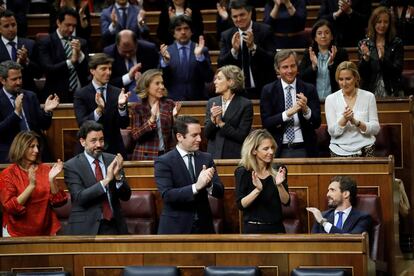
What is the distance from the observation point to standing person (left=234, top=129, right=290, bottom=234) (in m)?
7.21

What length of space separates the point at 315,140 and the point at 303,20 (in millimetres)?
2149

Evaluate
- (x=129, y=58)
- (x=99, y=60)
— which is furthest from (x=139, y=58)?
(x=99, y=60)

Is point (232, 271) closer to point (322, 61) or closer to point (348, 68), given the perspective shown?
point (348, 68)

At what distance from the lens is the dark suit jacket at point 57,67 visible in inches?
383

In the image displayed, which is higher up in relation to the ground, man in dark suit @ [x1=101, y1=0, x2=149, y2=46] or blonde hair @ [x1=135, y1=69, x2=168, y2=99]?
man in dark suit @ [x1=101, y1=0, x2=149, y2=46]

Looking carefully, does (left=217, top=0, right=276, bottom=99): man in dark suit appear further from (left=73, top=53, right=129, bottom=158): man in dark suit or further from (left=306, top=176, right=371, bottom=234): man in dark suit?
(left=306, top=176, right=371, bottom=234): man in dark suit

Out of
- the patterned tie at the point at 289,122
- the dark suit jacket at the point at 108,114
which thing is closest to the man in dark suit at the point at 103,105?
the dark suit jacket at the point at 108,114

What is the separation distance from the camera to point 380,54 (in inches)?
367

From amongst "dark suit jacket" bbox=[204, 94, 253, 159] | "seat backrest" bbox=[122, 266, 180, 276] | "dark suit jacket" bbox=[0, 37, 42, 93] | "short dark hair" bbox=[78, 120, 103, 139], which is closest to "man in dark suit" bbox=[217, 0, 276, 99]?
"dark suit jacket" bbox=[204, 94, 253, 159]

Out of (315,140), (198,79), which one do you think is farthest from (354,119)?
(198,79)

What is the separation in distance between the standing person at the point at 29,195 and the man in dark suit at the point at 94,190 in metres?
0.22

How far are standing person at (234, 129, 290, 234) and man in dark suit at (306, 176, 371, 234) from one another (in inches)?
8.5

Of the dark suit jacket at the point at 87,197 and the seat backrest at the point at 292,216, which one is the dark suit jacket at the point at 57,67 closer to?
the dark suit jacket at the point at 87,197

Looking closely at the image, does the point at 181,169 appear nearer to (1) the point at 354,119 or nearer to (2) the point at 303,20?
(1) the point at 354,119
